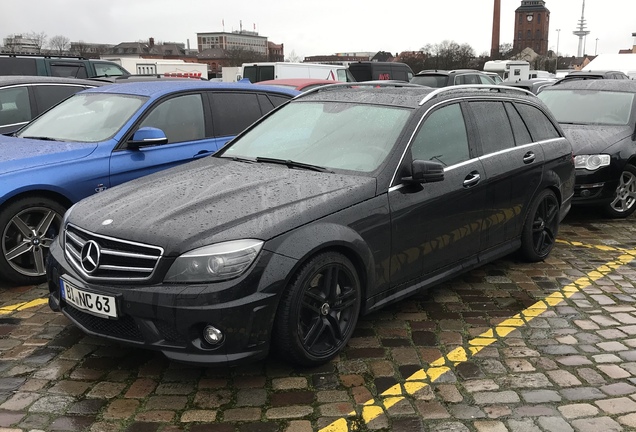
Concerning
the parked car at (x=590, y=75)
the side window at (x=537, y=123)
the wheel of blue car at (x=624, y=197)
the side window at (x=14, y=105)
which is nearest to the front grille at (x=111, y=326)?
the side window at (x=537, y=123)

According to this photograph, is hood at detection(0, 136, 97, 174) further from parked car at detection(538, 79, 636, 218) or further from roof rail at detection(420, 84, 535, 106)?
parked car at detection(538, 79, 636, 218)

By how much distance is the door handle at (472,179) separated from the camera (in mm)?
4457

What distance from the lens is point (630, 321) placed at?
4398mm

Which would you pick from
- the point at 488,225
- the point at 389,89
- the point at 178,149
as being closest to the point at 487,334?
the point at 488,225

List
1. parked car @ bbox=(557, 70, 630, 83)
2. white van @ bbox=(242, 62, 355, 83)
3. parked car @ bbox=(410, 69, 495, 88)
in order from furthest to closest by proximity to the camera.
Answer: white van @ bbox=(242, 62, 355, 83), parked car @ bbox=(410, 69, 495, 88), parked car @ bbox=(557, 70, 630, 83)

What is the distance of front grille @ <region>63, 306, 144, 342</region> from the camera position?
324 cm

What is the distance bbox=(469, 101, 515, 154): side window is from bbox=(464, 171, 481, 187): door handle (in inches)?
11.1

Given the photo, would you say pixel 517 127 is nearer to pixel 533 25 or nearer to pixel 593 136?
pixel 593 136

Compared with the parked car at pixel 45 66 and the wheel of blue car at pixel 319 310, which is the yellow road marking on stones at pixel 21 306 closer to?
the wheel of blue car at pixel 319 310

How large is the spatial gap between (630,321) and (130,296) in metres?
3.52

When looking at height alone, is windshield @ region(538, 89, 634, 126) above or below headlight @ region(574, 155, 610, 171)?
above

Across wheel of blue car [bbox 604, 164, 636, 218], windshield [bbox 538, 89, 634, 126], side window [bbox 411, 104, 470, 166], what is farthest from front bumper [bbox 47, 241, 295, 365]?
windshield [bbox 538, 89, 634, 126]

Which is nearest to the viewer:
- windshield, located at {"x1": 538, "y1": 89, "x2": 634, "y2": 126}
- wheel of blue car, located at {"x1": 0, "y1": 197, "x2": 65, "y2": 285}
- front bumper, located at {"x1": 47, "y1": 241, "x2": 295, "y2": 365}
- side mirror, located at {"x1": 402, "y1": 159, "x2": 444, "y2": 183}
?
front bumper, located at {"x1": 47, "y1": 241, "x2": 295, "y2": 365}

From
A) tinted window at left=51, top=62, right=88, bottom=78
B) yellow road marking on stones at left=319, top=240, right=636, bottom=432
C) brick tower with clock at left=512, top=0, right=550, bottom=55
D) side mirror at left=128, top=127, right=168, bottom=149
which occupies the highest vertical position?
brick tower with clock at left=512, top=0, right=550, bottom=55
